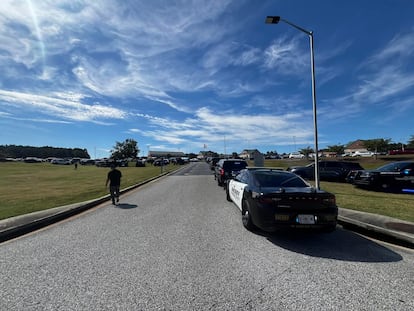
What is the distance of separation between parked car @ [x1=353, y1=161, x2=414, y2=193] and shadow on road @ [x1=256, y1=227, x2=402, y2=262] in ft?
27.9

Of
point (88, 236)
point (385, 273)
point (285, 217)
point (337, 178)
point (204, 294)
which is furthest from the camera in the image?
point (337, 178)

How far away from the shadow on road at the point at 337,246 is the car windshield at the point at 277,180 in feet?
3.84

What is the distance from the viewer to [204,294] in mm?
3479

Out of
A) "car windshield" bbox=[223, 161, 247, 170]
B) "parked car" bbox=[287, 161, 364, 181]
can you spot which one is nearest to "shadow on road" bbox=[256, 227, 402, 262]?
"car windshield" bbox=[223, 161, 247, 170]

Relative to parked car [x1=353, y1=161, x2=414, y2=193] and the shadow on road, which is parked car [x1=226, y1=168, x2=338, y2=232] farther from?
parked car [x1=353, y1=161, x2=414, y2=193]

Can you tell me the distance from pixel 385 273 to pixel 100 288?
4091 millimetres

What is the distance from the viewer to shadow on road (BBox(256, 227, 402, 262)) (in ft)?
16.1

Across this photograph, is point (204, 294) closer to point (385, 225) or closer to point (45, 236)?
point (45, 236)

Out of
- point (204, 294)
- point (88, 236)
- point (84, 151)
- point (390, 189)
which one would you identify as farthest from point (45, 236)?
point (84, 151)

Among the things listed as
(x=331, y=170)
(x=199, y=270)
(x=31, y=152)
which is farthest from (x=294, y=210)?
(x=31, y=152)

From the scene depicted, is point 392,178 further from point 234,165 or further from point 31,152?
point 31,152

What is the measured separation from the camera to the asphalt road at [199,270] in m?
3.32

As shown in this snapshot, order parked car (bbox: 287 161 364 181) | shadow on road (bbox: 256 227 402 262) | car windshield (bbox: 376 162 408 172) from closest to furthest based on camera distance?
shadow on road (bbox: 256 227 402 262) → car windshield (bbox: 376 162 408 172) → parked car (bbox: 287 161 364 181)

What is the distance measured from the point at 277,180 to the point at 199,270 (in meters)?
3.67
